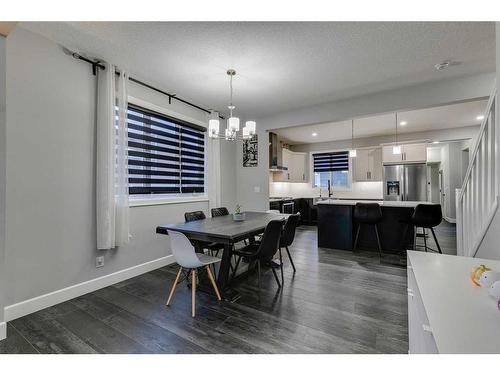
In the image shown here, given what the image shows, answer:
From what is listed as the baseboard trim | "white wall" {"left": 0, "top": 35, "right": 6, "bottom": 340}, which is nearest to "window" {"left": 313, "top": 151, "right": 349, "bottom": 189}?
the baseboard trim

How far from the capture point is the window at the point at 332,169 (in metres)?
7.02

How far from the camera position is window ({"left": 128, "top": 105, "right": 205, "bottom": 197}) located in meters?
3.17

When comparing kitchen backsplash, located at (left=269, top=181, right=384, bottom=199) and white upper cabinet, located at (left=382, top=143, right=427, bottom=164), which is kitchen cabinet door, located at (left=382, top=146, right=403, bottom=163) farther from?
kitchen backsplash, located at (left=269, top=181, right=384, bottom=199)

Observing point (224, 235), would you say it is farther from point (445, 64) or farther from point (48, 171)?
point (445, 64)

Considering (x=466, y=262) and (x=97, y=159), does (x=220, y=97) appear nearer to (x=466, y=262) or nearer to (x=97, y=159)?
(x=97, y=159)

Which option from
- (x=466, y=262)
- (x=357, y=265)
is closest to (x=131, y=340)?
(x=466, y=262)

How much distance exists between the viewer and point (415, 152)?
5719 mm

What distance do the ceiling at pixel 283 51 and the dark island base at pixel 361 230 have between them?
2058mm

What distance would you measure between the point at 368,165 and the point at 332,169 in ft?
3.43

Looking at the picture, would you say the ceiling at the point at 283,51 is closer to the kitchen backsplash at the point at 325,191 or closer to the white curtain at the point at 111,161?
the white curtain at the point at 111,161

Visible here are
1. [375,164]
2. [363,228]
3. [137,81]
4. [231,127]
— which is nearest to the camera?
[231,127]

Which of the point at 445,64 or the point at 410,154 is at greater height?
the point at 445,64

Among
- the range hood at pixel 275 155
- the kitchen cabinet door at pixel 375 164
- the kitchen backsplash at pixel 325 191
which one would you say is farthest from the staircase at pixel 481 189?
the kitchen backsplash at pixel 325 191

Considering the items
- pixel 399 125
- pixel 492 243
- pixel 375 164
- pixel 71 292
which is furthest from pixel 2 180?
pixel 375 164
